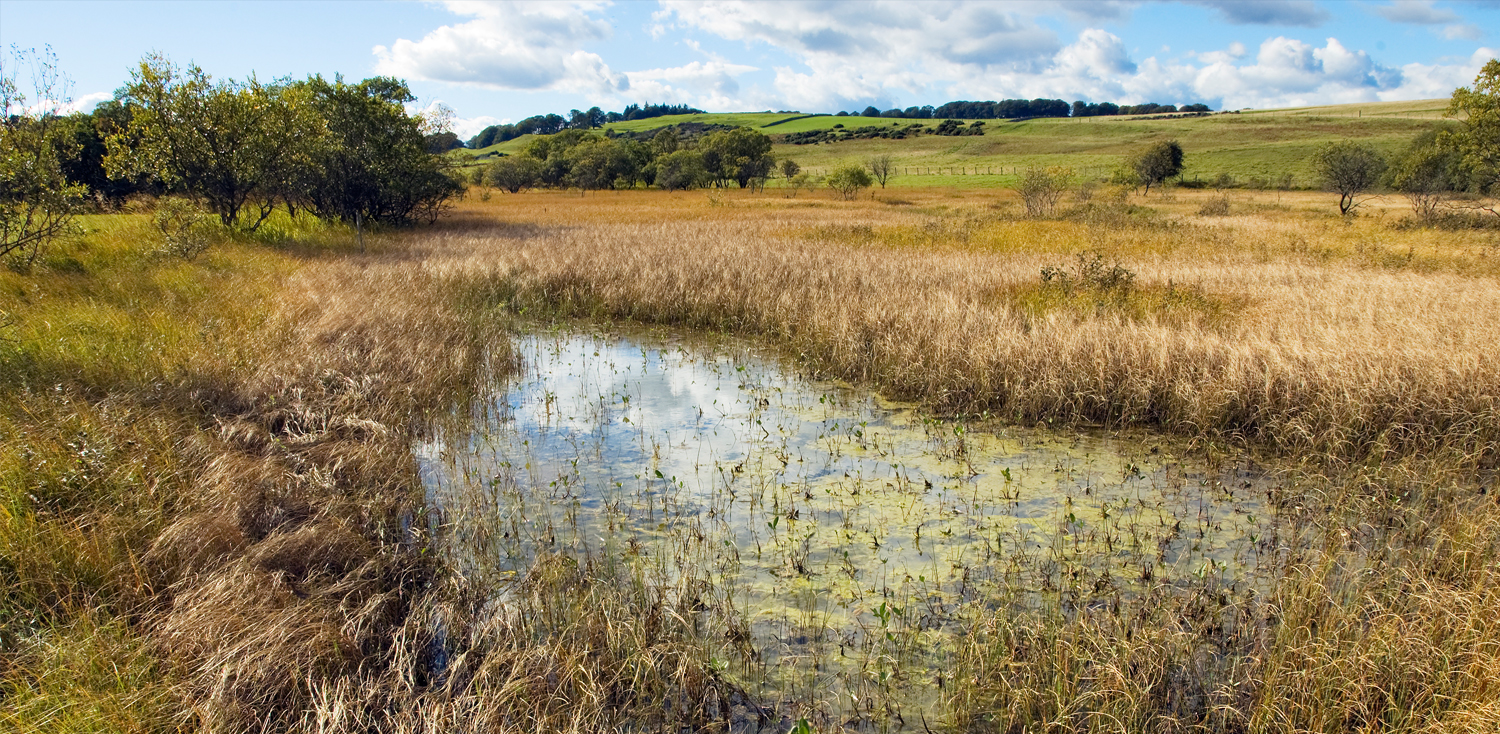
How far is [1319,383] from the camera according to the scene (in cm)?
735

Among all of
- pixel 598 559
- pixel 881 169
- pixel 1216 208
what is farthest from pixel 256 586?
pixel 881 169

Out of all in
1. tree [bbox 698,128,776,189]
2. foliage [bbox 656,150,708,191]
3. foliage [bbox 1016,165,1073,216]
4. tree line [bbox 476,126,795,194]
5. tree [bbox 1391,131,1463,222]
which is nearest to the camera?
tree [bbox 1391,131,1463,222]

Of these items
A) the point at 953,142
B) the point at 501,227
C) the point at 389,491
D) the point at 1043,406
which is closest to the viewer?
the point at 389,491

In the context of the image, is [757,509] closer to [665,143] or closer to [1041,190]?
[1041,190]

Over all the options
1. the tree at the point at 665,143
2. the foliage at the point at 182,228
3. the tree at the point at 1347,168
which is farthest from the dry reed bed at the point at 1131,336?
the tree at the point at 665,143

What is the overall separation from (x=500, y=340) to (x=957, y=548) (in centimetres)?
822

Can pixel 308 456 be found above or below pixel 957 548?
above

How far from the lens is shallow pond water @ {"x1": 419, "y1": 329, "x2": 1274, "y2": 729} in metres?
4.26

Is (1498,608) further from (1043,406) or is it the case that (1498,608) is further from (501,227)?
(501,227)

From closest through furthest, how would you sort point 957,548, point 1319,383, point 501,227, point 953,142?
point 957,548 → point 1319,383 → point 501,227 → point 953,142

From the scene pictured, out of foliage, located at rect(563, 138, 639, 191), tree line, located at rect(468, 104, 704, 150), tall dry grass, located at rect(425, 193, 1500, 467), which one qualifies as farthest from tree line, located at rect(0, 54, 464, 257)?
tree line, located at rect(468, 104, 704, 150)

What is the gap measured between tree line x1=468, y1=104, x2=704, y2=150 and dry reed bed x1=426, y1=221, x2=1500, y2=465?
119457 millimetres

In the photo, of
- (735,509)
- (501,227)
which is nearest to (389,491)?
(735,509)

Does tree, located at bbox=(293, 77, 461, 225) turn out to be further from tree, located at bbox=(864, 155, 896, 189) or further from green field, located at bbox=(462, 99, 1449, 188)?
green field, located at bbox=(462, 99, 1449, 188)
